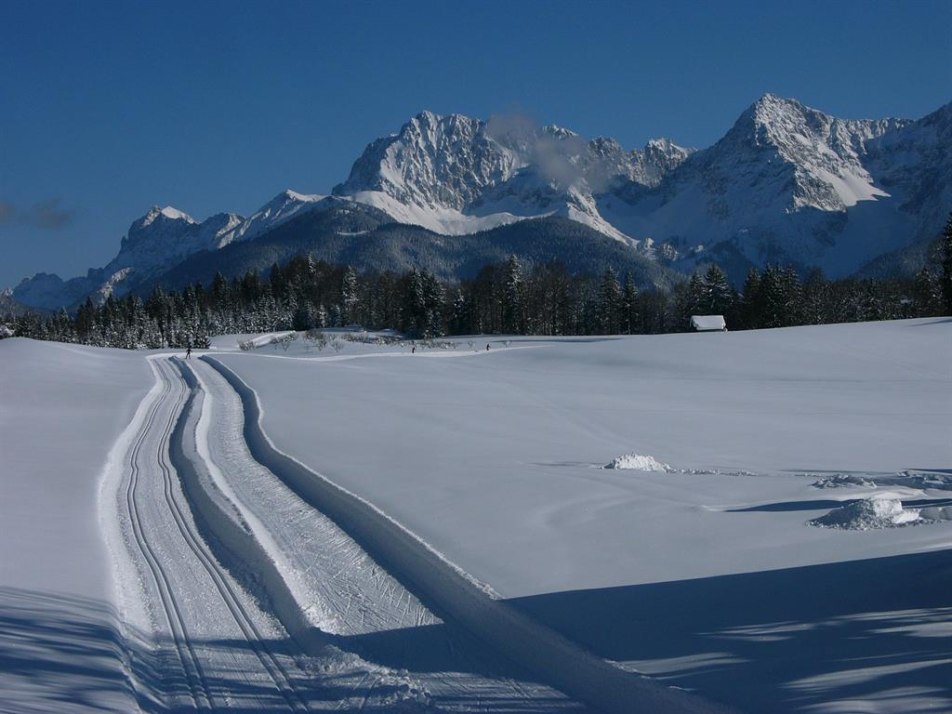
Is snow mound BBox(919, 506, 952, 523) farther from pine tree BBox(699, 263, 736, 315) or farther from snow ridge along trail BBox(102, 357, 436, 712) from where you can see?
pine tree BBox(699, 263, 736, 315)

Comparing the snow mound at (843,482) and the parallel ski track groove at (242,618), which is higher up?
the snow mound at (843,482)

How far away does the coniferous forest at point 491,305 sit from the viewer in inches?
2832

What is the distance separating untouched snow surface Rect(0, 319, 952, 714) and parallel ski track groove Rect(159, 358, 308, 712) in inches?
1.2

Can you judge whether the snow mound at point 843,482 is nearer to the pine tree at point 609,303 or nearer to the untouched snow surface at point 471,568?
the untouched snow surface at point 471,568

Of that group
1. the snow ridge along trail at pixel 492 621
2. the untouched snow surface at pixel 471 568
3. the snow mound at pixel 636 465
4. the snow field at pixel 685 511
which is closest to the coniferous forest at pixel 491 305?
the snow field at pixel 685 511

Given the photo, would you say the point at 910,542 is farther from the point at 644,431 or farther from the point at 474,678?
the point at 644,431

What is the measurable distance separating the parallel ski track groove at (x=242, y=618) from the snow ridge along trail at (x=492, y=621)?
141 centimetres

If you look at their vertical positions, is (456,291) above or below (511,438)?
above

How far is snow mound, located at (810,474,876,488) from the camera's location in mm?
10070

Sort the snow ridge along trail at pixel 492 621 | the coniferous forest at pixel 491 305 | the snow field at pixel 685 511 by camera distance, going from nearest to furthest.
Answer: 1. the snow ridge along trail at pixel 492 621
2. the snow field at pixel 685 511
3. the coniferous forest at pixel 491 305

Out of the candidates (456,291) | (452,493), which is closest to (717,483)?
(452,493)

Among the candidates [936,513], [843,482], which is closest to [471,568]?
[936,513]

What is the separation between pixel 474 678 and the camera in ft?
16.9

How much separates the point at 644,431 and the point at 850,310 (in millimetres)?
69749
